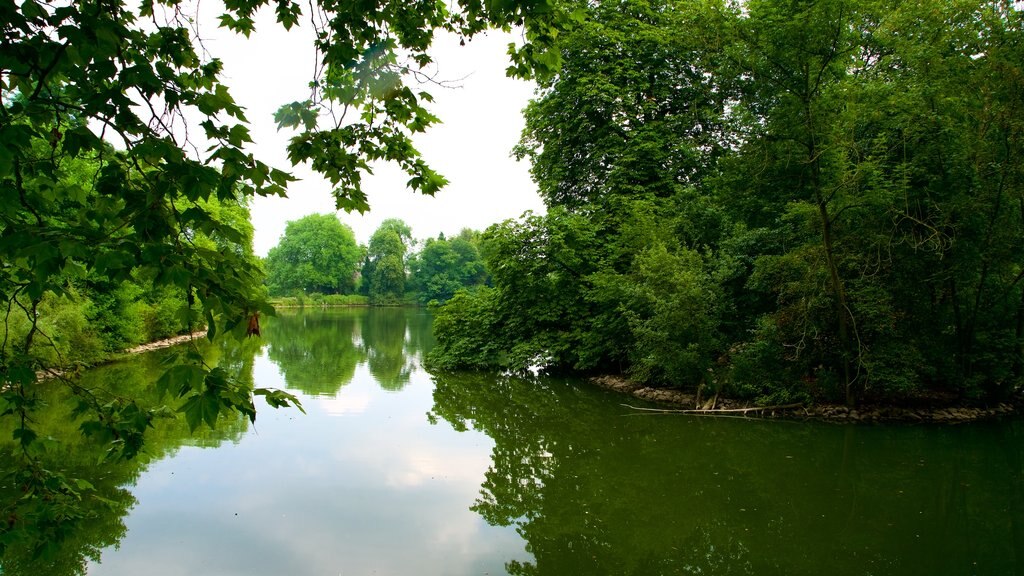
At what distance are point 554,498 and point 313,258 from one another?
74726mm

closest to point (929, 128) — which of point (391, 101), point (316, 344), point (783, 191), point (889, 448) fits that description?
point (783, 191)

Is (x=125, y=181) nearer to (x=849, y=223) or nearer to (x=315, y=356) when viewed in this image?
(x=849, y=223)

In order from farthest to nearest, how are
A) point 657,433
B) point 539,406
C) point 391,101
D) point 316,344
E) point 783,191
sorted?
point 316,344 → point 539,406 → point 783,191 → point 657,433 → point 391,101

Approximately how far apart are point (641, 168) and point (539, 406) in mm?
8612

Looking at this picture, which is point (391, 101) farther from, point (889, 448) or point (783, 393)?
point (783, 393)

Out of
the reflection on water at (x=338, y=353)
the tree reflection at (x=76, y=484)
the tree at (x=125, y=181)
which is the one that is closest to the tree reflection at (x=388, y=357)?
the reflection on water at (x=338, y=353)

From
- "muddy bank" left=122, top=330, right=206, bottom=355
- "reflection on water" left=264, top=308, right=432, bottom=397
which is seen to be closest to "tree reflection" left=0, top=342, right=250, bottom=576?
"reflection on water" left=264, top=308, right=432, bottom=397

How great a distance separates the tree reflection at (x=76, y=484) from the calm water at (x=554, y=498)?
0.05 metres

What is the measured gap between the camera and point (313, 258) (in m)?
76.9

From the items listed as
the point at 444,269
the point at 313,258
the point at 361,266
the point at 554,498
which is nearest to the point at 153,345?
the point at 554,498

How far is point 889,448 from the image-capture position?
9.67m

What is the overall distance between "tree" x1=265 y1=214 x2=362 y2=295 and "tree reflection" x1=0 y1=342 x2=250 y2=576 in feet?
201

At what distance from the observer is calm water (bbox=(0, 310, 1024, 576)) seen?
5.77 metres

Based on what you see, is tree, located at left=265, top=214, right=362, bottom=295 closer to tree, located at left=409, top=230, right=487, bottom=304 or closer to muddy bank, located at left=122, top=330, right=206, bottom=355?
tree, located at left=409, top=230, right=487, bottom=304
